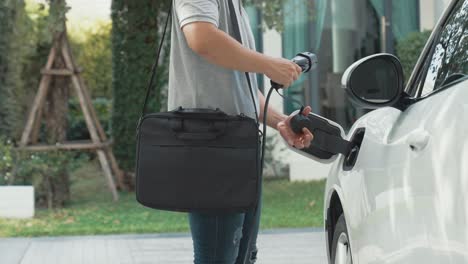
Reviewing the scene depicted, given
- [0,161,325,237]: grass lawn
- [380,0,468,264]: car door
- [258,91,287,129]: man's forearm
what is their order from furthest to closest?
[0,161,325,237]: grass lawn
[258,91,287,129]: man's forearm
[380,0,468,264]: car door

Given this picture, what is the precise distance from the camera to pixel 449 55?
9.88 ft

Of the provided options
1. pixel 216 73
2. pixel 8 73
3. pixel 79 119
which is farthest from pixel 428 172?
pixel 79 119

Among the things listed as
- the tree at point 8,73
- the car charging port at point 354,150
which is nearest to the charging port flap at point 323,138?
the car charging port at point 354,150

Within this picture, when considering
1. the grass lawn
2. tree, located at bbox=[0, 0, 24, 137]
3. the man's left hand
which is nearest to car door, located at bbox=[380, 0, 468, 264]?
the man's left hand

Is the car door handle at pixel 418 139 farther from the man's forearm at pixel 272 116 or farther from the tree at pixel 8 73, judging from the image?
the tree at pixel 8 73

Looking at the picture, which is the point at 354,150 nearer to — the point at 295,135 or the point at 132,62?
the point at 295,135

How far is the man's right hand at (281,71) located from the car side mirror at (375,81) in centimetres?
20

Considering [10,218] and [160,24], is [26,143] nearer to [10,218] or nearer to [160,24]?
[10,218]

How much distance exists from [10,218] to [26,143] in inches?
49.5

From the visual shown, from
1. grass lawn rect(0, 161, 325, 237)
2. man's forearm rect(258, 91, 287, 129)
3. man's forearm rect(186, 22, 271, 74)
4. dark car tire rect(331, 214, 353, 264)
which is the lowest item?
grass lawn rect(0, 161, 325, 237)

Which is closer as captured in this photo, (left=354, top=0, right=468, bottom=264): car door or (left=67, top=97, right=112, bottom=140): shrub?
(left=354, top=0, right=468, bottom=264): car door

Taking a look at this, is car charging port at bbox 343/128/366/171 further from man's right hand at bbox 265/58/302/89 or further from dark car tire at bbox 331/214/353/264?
man's right hand at bbox 265/58/302/89

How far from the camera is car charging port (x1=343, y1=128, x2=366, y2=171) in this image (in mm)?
3480

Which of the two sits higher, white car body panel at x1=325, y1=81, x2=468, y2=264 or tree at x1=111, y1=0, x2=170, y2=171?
white car body panel at x1=325, y1=81, x2=468, y2=264
